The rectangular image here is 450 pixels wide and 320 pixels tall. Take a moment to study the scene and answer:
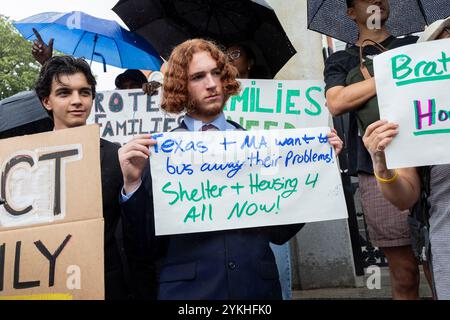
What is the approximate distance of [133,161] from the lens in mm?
1838

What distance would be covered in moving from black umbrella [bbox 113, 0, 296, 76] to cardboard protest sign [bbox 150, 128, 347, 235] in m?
1.95

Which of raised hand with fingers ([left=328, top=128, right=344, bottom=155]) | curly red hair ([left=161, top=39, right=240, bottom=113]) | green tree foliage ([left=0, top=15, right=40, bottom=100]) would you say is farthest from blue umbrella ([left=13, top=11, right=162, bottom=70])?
green tree foliage ([left=0, top=15, right=40, bottom=100])

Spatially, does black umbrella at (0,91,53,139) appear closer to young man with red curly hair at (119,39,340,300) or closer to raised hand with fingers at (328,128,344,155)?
young man with red curly hair at (119,39,340,300)

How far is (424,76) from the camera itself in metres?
1.78

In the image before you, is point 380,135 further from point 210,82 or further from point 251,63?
point 251,63

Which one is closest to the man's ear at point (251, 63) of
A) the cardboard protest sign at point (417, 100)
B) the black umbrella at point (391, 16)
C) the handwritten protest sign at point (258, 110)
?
the handwritten protest sign at point (258, 110)

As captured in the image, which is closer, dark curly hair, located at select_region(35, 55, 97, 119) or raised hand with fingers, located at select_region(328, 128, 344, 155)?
raised hand with fingers, located at select_region(328, 128, 344, 155)

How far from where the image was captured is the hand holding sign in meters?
1.81

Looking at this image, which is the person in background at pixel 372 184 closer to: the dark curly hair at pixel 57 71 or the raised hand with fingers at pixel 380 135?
the raised hand with fingers at pixel 380 135

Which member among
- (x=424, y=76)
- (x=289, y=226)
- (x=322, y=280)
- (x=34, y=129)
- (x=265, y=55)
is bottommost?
(x=322, y=280)
